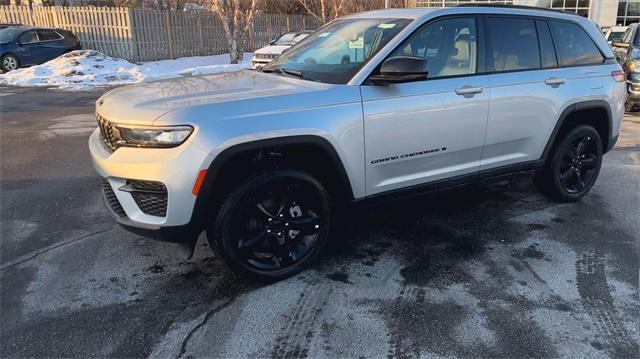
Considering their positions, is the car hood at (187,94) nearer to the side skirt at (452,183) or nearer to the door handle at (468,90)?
the side skirt at (452,183)

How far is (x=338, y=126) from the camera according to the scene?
11.1ft

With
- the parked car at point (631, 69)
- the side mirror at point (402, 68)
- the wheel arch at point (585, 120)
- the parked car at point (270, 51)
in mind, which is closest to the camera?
the side mirror at point (402, 68)

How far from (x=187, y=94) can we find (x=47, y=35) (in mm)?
17495

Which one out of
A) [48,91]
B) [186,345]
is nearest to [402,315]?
[186,345]

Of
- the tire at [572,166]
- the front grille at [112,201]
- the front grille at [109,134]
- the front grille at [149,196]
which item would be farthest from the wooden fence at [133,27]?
the front grille at [149,196]

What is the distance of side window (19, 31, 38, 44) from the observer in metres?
17.1

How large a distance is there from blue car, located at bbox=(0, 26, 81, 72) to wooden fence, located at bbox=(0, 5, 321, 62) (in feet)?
5.80

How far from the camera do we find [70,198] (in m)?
5.12

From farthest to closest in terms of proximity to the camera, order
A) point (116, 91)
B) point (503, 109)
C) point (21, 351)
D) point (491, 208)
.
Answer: point (491, 208) < point (503, 109) < point (116, 91) < point (21, 351)

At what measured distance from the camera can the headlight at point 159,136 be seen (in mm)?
2969

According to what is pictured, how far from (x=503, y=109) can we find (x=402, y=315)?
2.05 metres

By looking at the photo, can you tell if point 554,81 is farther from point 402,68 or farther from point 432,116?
point 402,68

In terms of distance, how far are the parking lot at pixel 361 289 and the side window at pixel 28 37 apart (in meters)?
14.6

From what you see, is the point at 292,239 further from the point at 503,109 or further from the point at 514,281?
the point at 503,109
